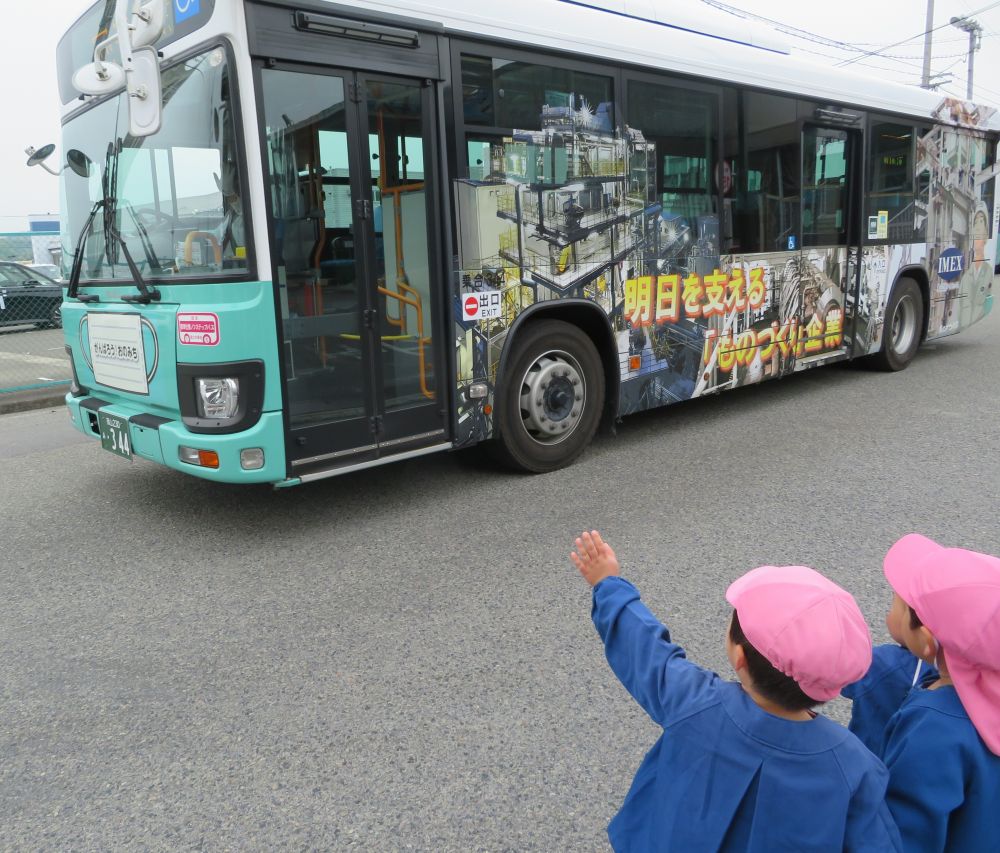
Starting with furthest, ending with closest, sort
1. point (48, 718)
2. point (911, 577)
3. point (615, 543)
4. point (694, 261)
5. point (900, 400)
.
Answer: point (900, 400), point (694, 261), point (615, 543), point (48, 718), point (911, 577)

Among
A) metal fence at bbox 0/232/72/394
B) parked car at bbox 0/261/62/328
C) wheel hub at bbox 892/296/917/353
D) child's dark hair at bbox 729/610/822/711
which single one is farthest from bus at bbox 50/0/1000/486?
parked car at bbox 0/261/62/328

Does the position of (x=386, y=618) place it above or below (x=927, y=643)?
below

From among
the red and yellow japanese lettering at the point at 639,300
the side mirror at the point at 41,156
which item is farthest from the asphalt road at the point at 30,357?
the red and yellow japanese lettering at the point at 639,300

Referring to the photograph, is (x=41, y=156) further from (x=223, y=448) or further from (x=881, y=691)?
(x=881, y=691)

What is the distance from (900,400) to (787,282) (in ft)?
5.46

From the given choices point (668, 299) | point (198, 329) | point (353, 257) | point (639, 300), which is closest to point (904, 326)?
point (668, 299)

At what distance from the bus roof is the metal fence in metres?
9.74

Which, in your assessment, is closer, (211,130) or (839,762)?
(839,762)

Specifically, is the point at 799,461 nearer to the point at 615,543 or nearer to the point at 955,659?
the point at 615,543

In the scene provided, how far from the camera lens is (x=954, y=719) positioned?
5.07 ft

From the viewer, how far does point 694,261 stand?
6.34m

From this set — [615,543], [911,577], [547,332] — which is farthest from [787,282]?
[911,577]

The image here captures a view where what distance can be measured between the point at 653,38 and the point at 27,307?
14.0 metres

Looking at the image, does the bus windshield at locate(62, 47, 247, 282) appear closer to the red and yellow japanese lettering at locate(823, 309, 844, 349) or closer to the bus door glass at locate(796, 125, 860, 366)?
the bus door glass at locate(796, 125, 860, 366)
